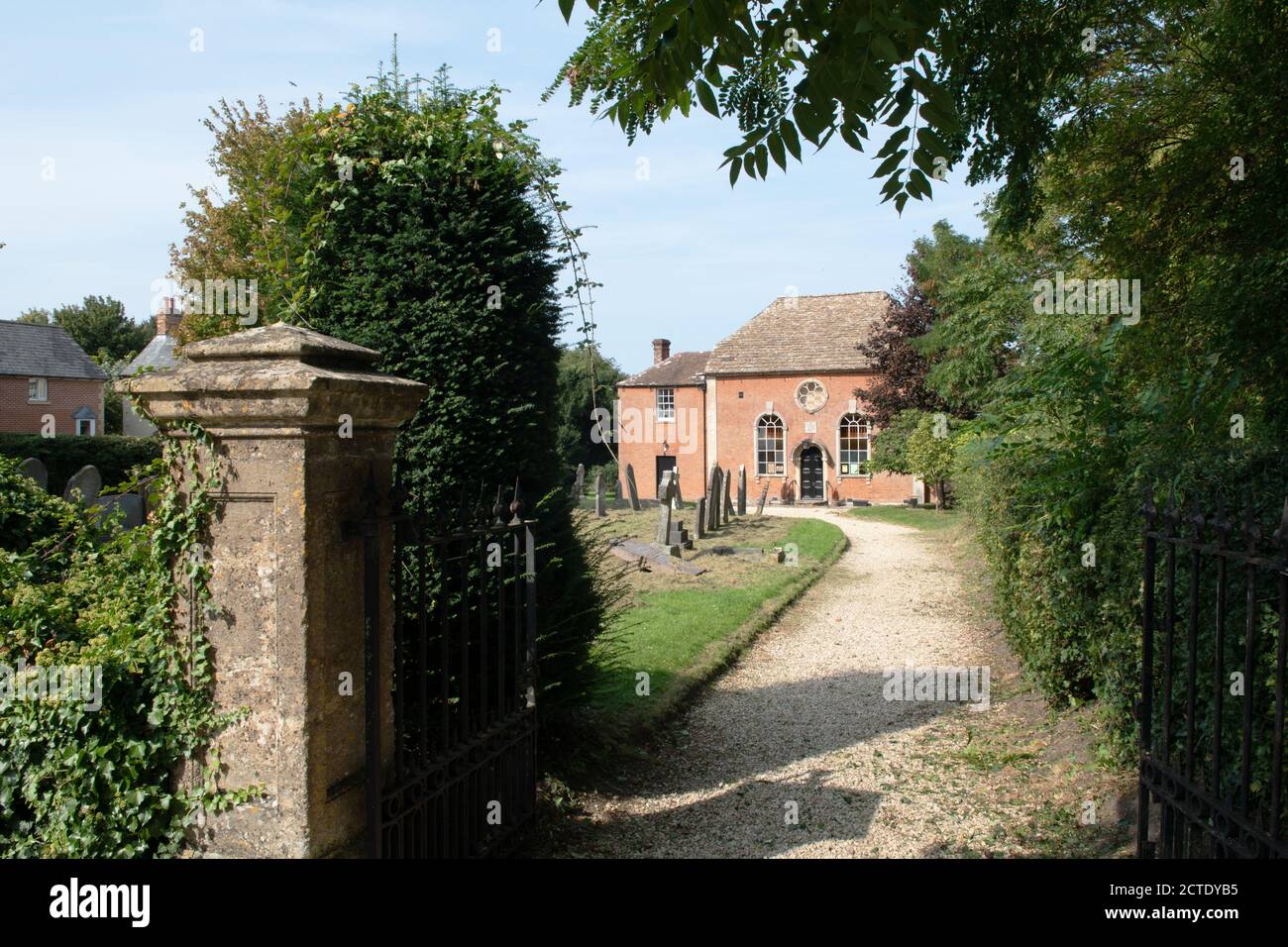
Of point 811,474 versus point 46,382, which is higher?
point 46,382

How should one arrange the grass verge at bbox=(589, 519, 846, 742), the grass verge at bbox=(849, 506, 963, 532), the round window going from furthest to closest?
the round window → the grass verge at bbox=(849, 506, 963, 532) → the grass verge at bbox=(589, 519, 846, 742)

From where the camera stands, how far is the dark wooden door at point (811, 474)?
38844mm

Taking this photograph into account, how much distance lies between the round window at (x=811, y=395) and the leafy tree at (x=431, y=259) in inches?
1322

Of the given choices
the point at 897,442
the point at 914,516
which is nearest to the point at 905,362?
the point at 897,442

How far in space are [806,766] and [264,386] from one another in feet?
17.2

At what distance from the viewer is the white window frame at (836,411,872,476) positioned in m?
37.8

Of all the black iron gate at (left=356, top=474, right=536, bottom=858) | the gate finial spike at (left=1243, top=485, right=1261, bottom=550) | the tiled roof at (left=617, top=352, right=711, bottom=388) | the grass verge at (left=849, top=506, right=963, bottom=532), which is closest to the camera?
the gate finial spike at (left=1243, top=485, right=1261, bottom=550)

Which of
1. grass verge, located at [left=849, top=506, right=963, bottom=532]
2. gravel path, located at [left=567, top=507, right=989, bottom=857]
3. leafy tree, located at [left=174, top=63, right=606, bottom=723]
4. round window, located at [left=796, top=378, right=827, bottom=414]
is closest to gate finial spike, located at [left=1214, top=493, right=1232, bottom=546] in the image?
gravel path, located at [left=567, top=507, right=989, bottom=857]

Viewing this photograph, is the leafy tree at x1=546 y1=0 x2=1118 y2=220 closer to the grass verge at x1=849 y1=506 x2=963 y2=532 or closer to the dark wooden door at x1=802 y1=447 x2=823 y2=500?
the grass verge at x1=849 y1=506 x2=963 y2=532

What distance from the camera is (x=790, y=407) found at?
3875 cm

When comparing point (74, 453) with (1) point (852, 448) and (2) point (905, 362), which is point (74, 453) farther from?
(1) point (852, 448)

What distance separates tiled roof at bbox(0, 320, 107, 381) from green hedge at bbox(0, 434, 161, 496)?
19.2 metres

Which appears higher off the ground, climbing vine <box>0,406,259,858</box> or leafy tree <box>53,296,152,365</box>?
leafy tree <box>53,296,152,365</box>
